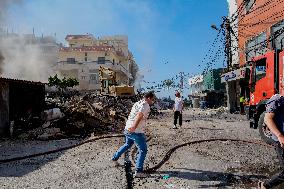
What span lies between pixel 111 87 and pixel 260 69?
1887 cm

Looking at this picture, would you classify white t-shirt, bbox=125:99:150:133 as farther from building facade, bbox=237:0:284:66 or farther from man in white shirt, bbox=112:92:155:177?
building facade, bbox=237:0:284:66

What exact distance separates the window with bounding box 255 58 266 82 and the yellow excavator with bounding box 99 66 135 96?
57.0 feet

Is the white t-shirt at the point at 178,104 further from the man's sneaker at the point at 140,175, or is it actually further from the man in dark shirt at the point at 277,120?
the man in dark shirt at the point at 277,120

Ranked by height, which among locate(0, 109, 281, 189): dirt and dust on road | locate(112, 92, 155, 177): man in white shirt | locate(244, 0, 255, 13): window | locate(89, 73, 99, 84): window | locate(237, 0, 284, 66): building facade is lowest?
locate(0, 109, 281, 189): dirt and dust on road

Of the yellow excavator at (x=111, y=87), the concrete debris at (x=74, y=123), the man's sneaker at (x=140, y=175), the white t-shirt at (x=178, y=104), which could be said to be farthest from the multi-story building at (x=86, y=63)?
the man's sneaker at (x=140, y=175)

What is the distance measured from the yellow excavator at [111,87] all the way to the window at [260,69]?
57.0 feet

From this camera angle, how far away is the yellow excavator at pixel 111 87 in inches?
1171

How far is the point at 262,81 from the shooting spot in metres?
13.1

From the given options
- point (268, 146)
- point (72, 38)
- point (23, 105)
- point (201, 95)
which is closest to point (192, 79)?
point (201, 95)

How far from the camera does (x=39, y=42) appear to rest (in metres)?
91.6

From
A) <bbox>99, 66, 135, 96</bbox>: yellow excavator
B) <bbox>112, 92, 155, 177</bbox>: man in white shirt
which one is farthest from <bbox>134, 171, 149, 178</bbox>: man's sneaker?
<bbox>99, 66, 135, 96</bbox>: yellow excavator

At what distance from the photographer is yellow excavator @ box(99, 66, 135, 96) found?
2975 cm

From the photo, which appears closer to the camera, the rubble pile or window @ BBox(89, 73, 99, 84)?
the rubble pile

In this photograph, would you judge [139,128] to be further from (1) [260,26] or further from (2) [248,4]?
(2) [248,4]
